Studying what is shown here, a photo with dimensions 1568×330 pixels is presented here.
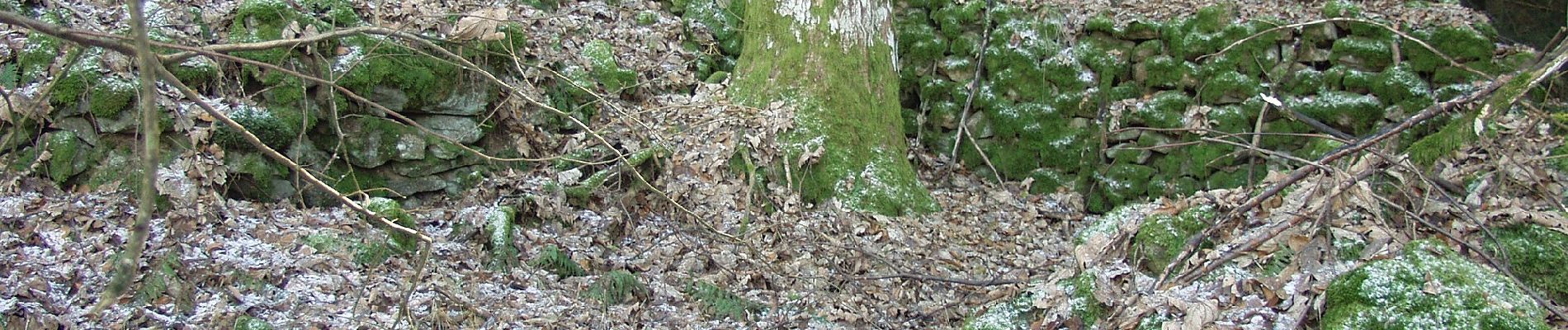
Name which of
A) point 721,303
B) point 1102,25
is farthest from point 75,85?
point 1102,25

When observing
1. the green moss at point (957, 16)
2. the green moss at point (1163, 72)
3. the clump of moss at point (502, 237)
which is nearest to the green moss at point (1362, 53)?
the green moss at point (1163, 72)

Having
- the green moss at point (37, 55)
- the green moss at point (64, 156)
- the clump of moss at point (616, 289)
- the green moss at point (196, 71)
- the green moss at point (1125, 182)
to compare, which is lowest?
the green moss at point (1125, 182)

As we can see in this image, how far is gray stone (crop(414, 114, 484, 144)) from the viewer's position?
16.6 ft

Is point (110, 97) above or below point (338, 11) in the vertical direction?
below

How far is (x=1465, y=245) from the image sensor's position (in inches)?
107

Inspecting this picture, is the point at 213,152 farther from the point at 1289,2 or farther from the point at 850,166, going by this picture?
the point at 1289,2

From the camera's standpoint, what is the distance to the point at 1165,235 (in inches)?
130

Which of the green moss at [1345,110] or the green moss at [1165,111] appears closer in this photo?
the green moss at [1345,110]

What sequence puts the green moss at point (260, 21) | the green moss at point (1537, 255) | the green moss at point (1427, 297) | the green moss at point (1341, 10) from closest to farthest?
the green moss at point (1427, 297) → the green moss at point (1537, 255) → the green moss at point (260, 21) → the green moss at point (1341, 10)

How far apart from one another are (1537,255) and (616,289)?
11.4ft

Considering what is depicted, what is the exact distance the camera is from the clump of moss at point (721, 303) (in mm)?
4344

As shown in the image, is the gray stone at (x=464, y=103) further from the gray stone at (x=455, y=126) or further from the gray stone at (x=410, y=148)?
the gray stone at (x=410, y=148)

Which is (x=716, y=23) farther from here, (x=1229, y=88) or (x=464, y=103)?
(x=1229, y=88)

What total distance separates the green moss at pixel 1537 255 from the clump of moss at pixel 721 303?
2860 mm
